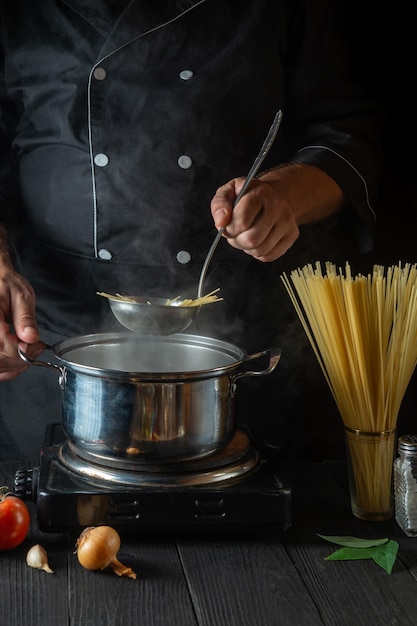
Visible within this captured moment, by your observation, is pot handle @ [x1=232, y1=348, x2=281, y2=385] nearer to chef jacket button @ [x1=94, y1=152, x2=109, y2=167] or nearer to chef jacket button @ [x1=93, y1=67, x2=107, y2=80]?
chef jacket button @ [x1=94, y1=152, x2=109, y2=167]

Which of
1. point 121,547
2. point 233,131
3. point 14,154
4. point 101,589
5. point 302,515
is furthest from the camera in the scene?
point 14,154

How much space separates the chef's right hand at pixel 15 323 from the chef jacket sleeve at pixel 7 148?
45 centimetres

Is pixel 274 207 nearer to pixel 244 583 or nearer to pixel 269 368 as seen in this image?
pixel 269 368

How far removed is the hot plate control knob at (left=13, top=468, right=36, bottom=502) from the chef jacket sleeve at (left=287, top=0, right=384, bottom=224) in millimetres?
1026

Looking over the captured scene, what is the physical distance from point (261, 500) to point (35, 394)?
3.37 ft

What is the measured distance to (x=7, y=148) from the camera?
2.29 metres

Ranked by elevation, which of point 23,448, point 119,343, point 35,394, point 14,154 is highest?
point 14,154

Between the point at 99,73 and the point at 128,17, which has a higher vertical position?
the point at 128,17

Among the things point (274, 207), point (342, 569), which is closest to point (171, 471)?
point (342, 569)

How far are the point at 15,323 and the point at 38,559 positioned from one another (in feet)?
1.67

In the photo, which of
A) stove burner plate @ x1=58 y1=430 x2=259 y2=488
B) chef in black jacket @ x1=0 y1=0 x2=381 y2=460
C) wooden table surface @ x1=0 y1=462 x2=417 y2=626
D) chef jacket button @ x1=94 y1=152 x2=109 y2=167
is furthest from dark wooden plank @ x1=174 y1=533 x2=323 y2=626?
chef jacket button @ x1=94 y1=152 x2=109 y2=167

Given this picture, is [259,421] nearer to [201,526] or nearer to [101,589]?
[201,526]

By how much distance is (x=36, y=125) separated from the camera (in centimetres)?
223

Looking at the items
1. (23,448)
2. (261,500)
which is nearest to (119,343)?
(261,500)
